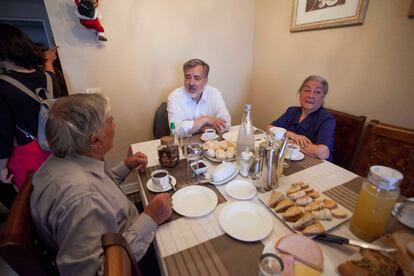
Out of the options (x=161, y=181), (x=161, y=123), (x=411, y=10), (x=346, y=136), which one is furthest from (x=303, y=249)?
(x=161, y=123)

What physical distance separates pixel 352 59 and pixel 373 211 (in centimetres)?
134

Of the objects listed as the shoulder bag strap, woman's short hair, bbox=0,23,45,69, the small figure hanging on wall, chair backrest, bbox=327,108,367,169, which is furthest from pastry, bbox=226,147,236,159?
the small figure hanging on wall

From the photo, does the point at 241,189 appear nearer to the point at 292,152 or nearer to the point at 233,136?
the point at 292,152

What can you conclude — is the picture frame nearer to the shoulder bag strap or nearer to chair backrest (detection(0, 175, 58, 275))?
chair backrest (detection(0, 175, 58, 275))

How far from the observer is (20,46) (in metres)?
1.22

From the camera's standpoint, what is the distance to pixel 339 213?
2.36 ft

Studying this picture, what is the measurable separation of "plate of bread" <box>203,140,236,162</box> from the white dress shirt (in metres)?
0.58

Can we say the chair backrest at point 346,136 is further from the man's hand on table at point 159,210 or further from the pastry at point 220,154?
the man's hand on table at point 159,210

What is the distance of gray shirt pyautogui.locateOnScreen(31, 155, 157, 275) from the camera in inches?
21.9

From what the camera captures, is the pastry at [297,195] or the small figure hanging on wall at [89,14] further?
the small figure hanging on wall at [89,14]

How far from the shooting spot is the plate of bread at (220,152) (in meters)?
1.13

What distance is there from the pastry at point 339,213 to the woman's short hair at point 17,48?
6.10 ft

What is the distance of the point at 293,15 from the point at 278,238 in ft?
6.57

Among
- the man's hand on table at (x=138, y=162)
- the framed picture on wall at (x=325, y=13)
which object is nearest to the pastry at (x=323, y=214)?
the man's hand on table at (x=138, y=162)
